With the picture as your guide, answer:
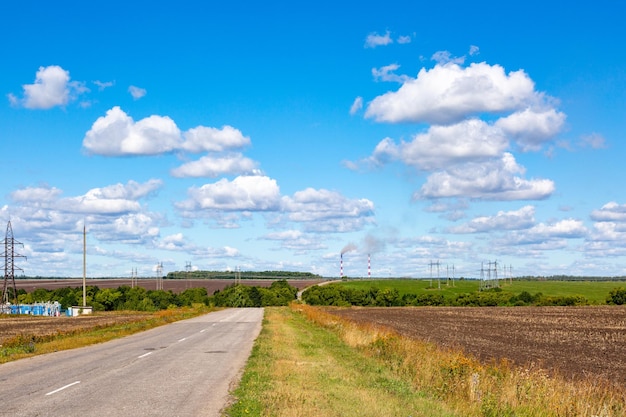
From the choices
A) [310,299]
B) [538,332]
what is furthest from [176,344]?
[310,299]

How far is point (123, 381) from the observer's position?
64.2ft

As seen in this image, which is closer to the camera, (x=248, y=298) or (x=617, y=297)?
(x=617, y=297)

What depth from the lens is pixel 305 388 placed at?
1830 cm

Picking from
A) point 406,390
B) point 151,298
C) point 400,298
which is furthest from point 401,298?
point 406,390

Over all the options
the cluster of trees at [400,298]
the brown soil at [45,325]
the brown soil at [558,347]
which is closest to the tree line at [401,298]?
the cluster of trees at [400,298]

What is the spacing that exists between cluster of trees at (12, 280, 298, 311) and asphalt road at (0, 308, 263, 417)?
282 feet

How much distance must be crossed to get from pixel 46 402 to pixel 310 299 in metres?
126

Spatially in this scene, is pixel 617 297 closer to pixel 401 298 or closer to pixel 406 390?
pixel 401 298

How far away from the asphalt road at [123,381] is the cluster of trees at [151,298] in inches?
3385

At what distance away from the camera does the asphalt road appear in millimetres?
14672

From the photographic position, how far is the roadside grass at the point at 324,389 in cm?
1487

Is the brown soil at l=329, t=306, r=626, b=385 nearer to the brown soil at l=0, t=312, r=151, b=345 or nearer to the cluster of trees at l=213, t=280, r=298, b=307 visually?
the brown soil at l=0, t=312, r=151, b=345

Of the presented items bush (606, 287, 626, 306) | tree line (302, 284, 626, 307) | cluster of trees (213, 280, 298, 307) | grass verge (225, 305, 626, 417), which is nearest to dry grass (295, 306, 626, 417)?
grass verge (225, 305, 626, 417)

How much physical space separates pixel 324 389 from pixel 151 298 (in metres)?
108
